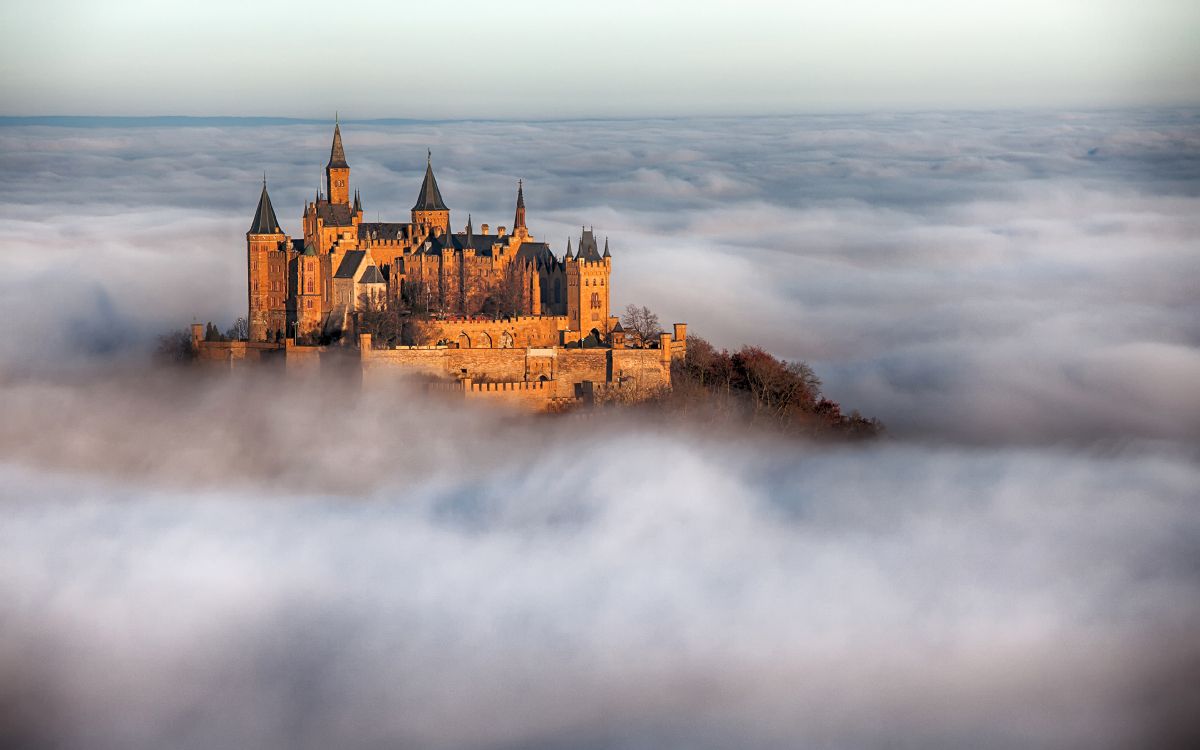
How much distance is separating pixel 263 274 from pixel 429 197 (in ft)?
17.2

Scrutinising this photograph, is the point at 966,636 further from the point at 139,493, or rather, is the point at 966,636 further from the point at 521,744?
the point at 139,493

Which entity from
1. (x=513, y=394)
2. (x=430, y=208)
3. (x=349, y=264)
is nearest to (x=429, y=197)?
(x=430, y=208)

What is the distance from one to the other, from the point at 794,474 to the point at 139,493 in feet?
60.5

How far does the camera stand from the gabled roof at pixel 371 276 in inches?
2589

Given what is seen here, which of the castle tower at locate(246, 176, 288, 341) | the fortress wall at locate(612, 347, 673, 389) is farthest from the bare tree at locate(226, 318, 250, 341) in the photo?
the fortress wall at locate(612, 347, 673, 389)

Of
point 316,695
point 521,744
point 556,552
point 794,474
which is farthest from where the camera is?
point 556,552

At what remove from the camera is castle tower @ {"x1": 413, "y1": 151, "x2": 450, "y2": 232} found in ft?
226

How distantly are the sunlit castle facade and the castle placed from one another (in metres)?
0.03

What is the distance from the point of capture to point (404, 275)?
66875mm

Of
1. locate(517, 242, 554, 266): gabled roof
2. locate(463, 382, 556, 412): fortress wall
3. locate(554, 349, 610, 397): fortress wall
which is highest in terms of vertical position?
locate(517, 242, 554, 266): gabled roof

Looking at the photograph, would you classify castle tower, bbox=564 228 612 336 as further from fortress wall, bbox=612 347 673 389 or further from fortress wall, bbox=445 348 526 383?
fortress wall, bbox=445 348 526 383

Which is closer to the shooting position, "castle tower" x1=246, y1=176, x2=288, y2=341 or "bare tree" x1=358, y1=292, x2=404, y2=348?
"bare tree" x1=358, y1=292, x2=404, y2=348

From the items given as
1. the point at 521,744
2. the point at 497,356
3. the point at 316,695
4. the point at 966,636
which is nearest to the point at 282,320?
the point at 497,356

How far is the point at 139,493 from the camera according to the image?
229ft
